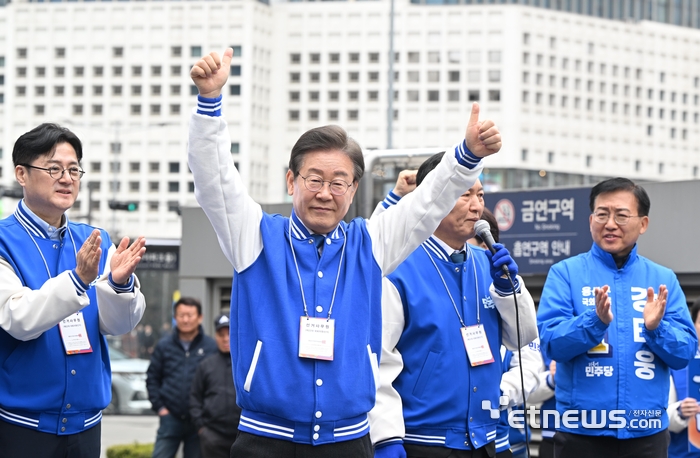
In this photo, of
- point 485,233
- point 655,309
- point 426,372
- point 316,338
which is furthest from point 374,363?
point 655,309

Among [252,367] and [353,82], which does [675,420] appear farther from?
[353,82]

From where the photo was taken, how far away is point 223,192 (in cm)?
362

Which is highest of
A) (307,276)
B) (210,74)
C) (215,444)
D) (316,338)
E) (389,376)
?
(210,74)

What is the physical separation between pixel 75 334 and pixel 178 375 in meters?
5.13

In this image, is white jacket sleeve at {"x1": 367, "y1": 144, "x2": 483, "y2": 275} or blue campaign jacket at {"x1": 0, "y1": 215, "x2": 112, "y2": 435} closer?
white jacket sleeve at {"x1": 367, "y1": 144, "x2": 483, "y2": 275}

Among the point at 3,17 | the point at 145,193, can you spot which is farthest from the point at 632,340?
the point at 3,17

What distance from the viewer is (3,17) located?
109438 mm

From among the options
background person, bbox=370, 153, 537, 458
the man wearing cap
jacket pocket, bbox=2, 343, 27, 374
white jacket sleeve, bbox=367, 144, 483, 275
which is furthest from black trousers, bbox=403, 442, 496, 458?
the man wearing cap

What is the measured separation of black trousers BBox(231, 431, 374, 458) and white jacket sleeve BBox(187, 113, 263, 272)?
1.92 feet

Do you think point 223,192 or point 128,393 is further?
point 128,393

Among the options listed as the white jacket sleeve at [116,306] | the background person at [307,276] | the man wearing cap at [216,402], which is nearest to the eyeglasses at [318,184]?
the background person at [307,276]

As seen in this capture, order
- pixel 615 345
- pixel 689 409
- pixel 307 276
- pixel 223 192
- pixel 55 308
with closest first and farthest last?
1. pixel 223 192
2. pixel 307 276
3. pixel 55 308
4. pixel 615 345
5. pixel 689 409

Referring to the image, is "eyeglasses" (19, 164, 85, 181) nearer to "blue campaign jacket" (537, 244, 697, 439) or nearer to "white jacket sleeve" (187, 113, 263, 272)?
"white jacket sleeve" (187, 113, 263, 272)

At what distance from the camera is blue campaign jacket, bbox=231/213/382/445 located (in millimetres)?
3611
